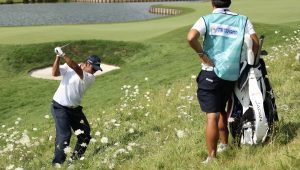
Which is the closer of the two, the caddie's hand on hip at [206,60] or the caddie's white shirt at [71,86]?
the caddie's hand on hip at [206,60]

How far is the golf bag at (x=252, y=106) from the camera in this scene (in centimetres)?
491

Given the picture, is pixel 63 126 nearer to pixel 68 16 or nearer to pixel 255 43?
pixel 255 43

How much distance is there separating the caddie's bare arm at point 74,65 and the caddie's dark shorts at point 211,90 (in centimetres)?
205

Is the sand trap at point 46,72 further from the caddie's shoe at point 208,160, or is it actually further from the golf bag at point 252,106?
the caddie's shoe at point 208,160

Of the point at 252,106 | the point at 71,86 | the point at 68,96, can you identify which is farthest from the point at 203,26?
the point at 68,96

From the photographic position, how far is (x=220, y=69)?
189 inches

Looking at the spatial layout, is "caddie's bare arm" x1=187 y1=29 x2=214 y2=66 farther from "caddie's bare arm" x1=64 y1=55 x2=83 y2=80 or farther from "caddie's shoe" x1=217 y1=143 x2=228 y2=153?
"caddie's bare arm" x1=64 y1=55 x2=83 y2=80

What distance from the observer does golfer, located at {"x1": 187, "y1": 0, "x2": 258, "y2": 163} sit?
15.7 ft

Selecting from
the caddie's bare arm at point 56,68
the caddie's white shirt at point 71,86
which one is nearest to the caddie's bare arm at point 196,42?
the caddie's white shirt at point 71,86

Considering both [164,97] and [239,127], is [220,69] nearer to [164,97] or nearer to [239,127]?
[239,127]

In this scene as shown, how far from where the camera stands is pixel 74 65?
6.26 metres

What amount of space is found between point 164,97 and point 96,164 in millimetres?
4373

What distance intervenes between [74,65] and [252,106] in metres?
2.55

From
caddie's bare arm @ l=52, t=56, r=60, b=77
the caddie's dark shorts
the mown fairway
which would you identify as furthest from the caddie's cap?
the caddie's dark shorts
